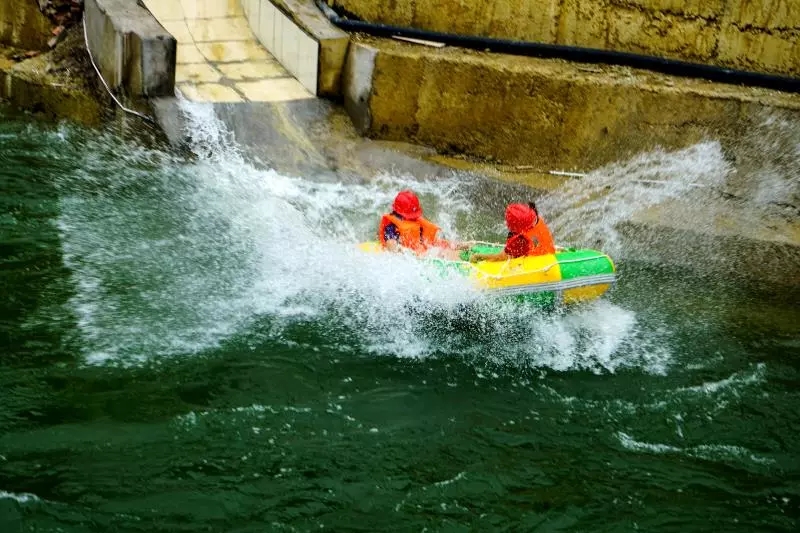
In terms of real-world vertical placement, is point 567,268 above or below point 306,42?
below

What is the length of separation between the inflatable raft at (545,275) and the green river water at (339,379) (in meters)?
0.14

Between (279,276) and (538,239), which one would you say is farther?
(279,276)

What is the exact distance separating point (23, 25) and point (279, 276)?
176 inches

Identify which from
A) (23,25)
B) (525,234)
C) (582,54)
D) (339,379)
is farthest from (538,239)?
(23,25)

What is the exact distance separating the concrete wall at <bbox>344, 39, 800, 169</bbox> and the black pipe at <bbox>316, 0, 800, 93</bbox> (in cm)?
9

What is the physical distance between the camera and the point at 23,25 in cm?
959

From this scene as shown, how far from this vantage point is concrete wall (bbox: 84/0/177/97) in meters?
8.63

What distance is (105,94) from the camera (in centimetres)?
888

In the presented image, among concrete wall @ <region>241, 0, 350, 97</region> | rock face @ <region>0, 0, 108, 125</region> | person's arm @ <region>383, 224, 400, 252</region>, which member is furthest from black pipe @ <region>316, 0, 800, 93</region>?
person's arm @ <region>383, 224, 400, 252</region>

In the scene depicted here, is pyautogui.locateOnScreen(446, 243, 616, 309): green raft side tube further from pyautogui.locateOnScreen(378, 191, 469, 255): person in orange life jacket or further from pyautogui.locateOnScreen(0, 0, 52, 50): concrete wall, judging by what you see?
pyautogui.locateOnScreen(0, 0, 52, 50): concrete wall

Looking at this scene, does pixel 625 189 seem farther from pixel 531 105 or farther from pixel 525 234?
pixel 525 234

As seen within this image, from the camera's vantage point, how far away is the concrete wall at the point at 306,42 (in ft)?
30.2

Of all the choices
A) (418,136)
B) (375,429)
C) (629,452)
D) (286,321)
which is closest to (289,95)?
(418,136)

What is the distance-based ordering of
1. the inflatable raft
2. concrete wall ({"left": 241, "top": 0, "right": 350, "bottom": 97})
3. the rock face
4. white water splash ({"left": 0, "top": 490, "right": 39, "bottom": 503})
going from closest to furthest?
white water splash ({"left": 0, "top": 490, "right": 39, "bottom": 503}), the inflatable raft, the rock face, concrete wall ({"left": 241, "top": 0, "right": 350, "bottom": 97})
